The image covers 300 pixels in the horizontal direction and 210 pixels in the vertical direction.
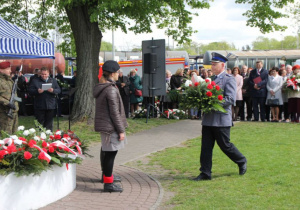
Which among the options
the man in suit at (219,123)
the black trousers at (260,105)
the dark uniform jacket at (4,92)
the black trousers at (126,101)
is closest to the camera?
the man in suit at (219,123)

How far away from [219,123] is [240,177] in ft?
3.46

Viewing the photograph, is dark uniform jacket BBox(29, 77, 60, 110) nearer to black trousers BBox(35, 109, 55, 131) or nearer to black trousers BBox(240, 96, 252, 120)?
black trousers BBox(35, 109, 55, 131)

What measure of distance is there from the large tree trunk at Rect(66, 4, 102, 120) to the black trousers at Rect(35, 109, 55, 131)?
3.21 metres

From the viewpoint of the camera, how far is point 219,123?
23.5 feet

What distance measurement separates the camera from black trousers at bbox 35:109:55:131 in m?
11.5

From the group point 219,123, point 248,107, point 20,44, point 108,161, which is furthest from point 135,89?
point 108,161

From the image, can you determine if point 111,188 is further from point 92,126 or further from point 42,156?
point 92,126

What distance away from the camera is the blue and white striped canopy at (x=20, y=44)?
32.2 ft

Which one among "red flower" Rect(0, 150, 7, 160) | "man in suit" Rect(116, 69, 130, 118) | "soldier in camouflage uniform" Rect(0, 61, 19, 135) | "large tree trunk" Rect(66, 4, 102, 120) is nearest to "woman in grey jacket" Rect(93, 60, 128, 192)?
"red flower" Rect(0, 150, 7, 160)

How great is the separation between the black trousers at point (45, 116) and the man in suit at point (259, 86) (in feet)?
25.5

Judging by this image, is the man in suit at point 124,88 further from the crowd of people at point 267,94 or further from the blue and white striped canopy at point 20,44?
the blue and white striped canopy at point 20,44

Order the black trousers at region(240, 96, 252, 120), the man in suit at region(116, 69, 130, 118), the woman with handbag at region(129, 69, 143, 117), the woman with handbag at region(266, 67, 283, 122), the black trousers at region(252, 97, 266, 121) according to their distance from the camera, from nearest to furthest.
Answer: the woman with handbag at region(266, 67, 283, 122) → the black trousers at region(252, 97, 266, 121) → the black trousers at region(240, 96, 252, 120) → the man in suit at region(116, 69, 130, 118) → the woman with handbag at region(129, 69, 143, 117)

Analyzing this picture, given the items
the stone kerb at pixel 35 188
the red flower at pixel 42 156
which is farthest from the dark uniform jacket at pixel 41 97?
the red flower at pixel 42 156

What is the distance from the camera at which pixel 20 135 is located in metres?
6.96
